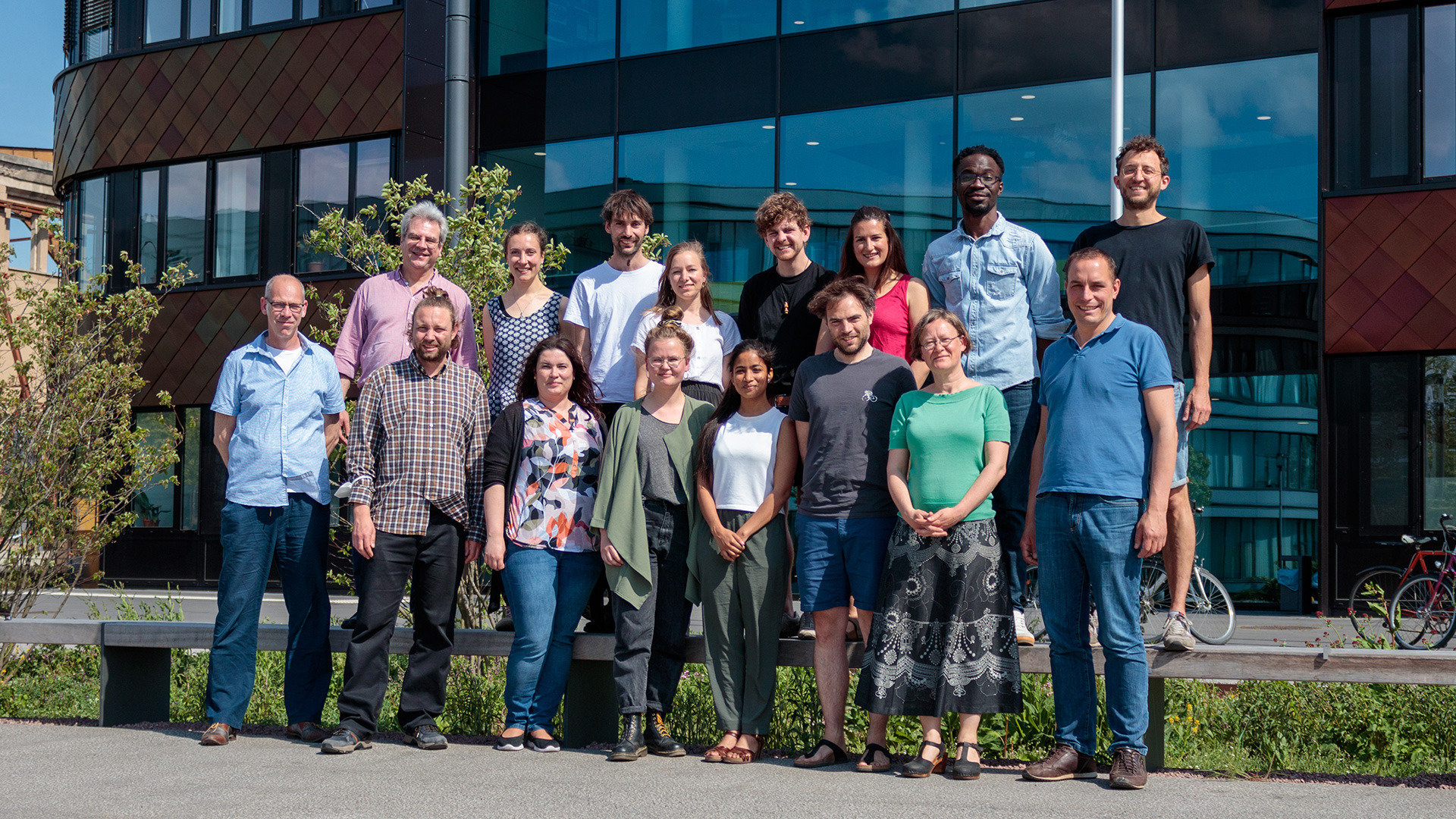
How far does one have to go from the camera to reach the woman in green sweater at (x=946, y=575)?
551 cm

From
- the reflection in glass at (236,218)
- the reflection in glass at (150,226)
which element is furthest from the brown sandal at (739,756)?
the reflection in glass at (150,226)

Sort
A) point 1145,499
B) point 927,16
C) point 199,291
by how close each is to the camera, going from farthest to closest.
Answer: point 199,291
point 927,16
point 1145,499

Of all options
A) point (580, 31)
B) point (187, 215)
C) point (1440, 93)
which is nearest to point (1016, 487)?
point (1440, 93)

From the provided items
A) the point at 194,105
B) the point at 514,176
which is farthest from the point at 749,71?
the point at 194,105

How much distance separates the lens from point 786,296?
21.3 ft

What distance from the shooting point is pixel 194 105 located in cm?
2203

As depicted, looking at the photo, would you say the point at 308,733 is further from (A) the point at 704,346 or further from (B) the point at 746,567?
(A) the point at 704,346

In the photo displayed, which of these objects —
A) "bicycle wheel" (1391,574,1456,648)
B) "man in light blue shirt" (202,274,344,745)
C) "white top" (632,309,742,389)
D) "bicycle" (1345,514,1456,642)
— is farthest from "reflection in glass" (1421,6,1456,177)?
"man in light blue shirt" (202,274,344,745)

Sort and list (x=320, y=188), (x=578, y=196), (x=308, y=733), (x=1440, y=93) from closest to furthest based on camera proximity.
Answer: (x=308, y=733)
(x=1440, y=93)
(x=578, y=196)
(x=320, y=188)

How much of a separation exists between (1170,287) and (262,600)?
4.63m

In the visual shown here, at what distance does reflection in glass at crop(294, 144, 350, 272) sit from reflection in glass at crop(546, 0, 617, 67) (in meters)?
3.83

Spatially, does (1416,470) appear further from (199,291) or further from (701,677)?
(199,291)

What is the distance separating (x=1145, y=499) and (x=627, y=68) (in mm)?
15414

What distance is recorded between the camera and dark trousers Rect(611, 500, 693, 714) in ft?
20.0
